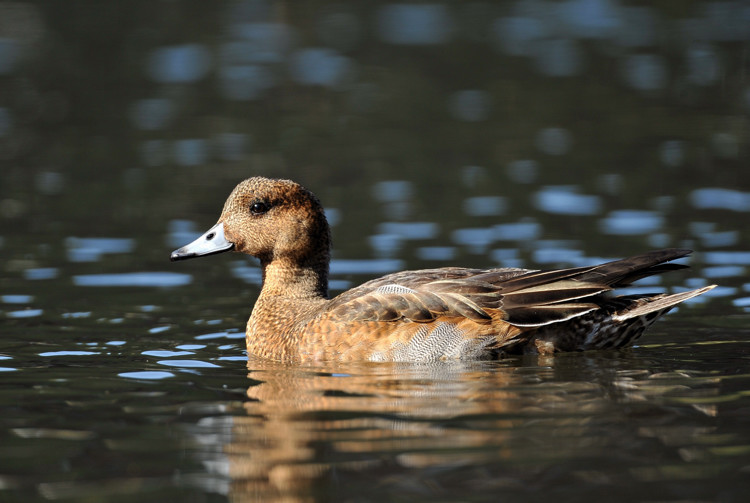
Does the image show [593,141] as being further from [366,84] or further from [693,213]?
[366,84]

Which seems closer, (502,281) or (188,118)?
(502,281)

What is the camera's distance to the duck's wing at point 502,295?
26.1ft

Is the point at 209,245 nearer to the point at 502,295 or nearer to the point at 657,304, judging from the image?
the point at 502,295

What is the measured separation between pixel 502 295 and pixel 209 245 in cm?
222

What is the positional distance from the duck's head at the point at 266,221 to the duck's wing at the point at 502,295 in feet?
2.90

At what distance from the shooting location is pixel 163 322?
9.52 metres

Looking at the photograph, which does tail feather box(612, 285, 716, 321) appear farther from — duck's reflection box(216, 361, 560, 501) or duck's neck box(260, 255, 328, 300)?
duck's neck box(260, 255, 328, 300)

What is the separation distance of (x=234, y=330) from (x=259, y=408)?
103 inches

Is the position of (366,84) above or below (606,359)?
above

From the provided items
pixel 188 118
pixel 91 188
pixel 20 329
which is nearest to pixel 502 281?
pixel 20 329

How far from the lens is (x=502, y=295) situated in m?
8.09

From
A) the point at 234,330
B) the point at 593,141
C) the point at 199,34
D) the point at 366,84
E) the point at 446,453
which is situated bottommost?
the point at 446,453

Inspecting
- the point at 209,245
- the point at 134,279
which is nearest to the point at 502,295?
the point at 209,245

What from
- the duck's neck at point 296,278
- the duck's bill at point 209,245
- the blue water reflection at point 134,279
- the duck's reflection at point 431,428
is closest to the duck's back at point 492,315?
the duck's reflection at point 431,428
